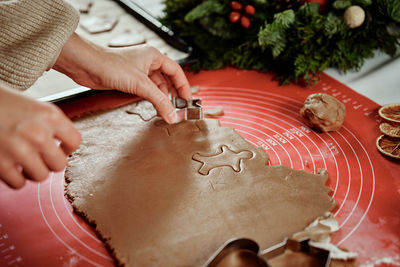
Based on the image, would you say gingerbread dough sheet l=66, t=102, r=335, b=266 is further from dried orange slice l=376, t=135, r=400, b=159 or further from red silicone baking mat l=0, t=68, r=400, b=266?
dried orange slice l=376, t=135, r=400, b=159

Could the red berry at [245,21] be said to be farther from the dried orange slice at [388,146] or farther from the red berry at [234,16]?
the dried orange slice at [388,146]

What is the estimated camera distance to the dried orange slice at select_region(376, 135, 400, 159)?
128 centimetres

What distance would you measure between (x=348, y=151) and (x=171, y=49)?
121cm

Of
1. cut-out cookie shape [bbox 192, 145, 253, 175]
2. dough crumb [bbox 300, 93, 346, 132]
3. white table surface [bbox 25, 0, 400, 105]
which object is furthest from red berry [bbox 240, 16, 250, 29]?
cut-out cookie shape [bbox 192, 145, 253, 175]

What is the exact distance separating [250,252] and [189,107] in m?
0.78

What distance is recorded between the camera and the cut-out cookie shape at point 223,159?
1.25 metres

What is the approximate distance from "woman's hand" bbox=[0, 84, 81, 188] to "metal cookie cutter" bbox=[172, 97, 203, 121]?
2.41 ft

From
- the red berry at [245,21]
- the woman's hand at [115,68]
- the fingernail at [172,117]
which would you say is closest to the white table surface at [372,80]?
the woman's hand at [115,68]

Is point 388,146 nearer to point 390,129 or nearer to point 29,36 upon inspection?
point 390,129

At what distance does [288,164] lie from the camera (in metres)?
1.30

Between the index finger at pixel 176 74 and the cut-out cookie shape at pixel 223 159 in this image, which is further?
the index finger at pixel 176 74

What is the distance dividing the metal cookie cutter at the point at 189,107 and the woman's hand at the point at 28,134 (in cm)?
74

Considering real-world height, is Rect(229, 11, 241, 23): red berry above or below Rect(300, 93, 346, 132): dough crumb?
above

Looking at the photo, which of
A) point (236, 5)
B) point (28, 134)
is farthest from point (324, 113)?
point (28, 134)
